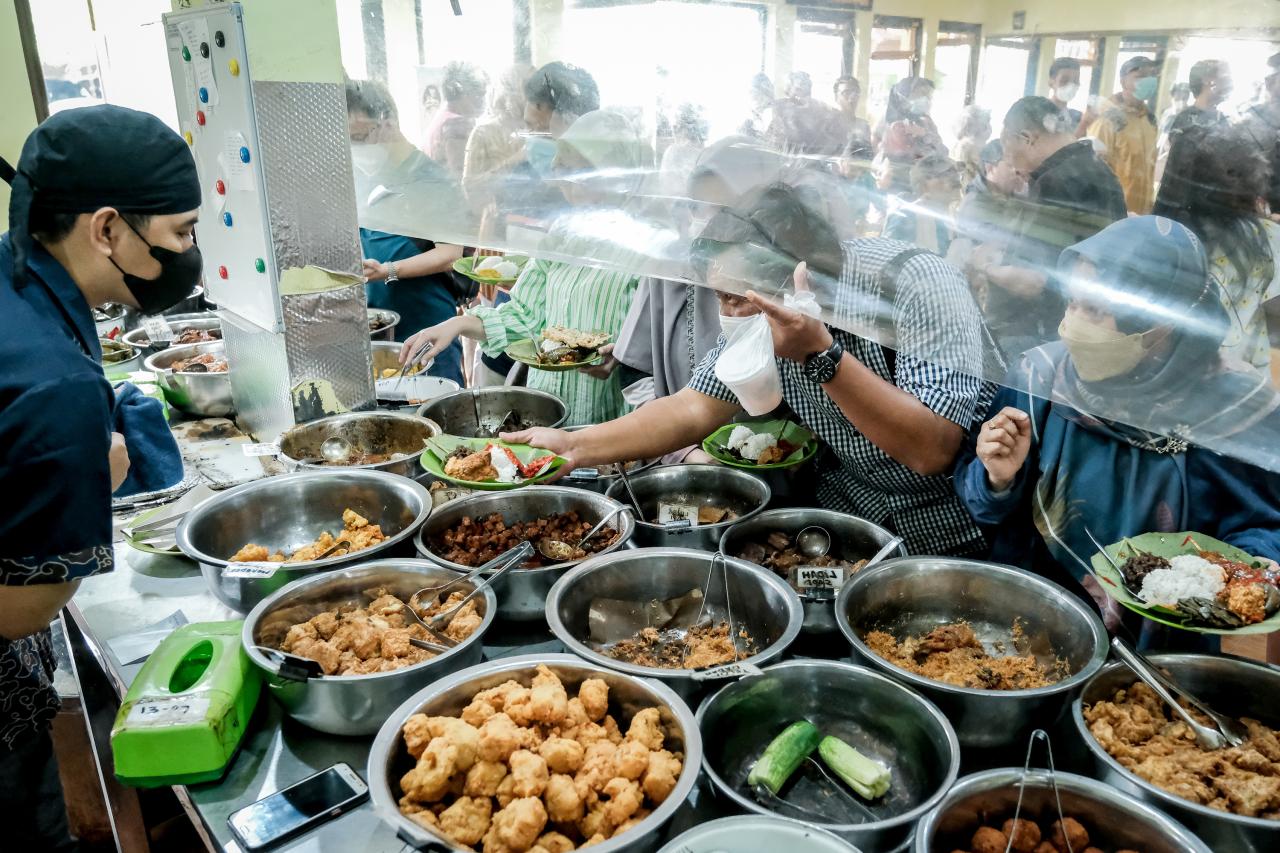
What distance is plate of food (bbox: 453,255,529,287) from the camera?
3975 mm

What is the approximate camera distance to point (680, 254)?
1807 mm

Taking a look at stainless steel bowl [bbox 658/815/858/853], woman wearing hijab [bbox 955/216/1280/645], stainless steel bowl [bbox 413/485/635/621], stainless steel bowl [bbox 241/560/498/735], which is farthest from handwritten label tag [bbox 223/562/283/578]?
woman wearing hijab [bbox 955/216/1280/645]

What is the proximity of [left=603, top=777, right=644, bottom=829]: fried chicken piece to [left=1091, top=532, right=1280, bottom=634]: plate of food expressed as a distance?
1.01 metres

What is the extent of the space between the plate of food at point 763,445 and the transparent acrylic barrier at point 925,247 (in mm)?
812

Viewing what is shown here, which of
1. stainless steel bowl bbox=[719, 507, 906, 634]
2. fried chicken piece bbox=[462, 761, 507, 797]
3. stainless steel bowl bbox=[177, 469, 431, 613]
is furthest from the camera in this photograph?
stainless steel bowl bbox=[177, 469, 431, 613]

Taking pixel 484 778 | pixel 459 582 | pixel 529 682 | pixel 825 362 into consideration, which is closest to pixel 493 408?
pixel 459 582

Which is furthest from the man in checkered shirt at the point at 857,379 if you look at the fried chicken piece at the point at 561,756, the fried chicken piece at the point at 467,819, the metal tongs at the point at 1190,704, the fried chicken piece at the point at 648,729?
the fried chicken piece at the point at 467,819

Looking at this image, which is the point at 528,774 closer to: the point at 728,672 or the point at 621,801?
the point at 621,801

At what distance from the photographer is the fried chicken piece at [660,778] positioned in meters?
1.26

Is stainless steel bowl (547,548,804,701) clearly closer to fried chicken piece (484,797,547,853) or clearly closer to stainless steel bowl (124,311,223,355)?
fried chicken piece (484,797,547,853)

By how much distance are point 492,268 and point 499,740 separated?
123 inches

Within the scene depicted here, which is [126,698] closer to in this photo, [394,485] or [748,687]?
[394,485]

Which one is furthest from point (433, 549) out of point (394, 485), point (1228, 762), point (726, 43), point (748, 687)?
point (1228, 762)

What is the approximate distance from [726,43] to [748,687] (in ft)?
3.76
